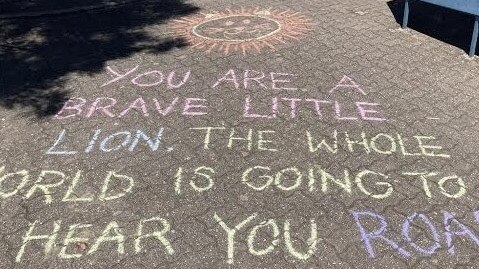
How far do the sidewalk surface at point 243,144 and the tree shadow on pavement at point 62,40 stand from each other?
0.05 metres

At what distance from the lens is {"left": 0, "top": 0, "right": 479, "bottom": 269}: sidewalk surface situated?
12.3 feet

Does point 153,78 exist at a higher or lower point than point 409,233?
higher

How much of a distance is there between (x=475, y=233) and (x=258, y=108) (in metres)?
2.67

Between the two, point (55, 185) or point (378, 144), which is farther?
point (378, 144)

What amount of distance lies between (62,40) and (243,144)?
4.37m

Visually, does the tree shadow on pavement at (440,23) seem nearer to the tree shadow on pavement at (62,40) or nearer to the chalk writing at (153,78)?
the tree shadow on pavement at (62,40)

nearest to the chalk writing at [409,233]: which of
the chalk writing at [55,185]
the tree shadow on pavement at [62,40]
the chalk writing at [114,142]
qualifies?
the chalk writing at [55,185]

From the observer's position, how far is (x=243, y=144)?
4953 mm

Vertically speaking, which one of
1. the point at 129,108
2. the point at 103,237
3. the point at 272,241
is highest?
the point at 129,108

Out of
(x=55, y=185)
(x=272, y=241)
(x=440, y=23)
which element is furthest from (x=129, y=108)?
(x=440, y=23)

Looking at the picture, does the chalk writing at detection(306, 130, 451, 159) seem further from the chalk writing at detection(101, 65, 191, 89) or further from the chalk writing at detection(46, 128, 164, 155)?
the chalk writing at detection(101, 65, 191, 89)

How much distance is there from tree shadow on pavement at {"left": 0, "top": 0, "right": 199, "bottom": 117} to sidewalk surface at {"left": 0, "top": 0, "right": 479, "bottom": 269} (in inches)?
1.8

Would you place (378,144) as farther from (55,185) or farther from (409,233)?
(55,185)

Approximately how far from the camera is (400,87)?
595 cm
